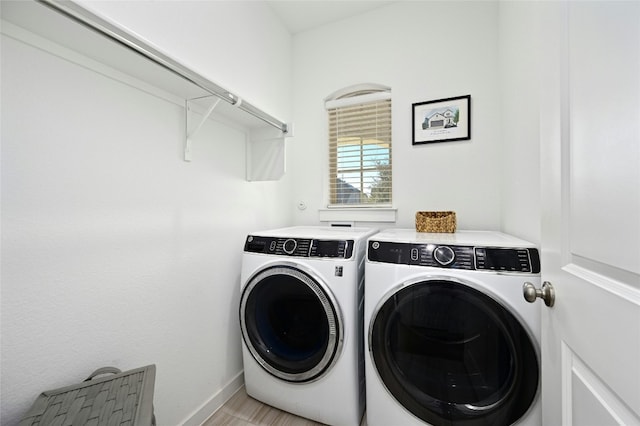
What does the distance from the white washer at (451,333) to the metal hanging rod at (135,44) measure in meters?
1.02

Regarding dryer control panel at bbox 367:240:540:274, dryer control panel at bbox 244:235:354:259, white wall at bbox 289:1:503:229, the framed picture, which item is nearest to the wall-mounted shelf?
dryer control panel at bbox 244:235:354:259

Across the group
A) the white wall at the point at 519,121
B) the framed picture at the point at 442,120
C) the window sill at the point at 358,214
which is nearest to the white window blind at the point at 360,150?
the window sill at the point at 358,214

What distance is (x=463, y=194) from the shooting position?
1.81 metres

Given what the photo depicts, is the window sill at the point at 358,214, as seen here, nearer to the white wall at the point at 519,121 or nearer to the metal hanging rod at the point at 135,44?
the white wall at the point at 519,121

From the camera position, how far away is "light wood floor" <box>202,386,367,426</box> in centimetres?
138

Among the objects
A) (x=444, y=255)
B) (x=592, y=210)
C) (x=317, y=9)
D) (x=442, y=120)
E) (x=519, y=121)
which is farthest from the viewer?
(x=317, y=9)

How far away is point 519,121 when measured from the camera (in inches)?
54.4

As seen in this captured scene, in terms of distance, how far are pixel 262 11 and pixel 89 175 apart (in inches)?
67.7

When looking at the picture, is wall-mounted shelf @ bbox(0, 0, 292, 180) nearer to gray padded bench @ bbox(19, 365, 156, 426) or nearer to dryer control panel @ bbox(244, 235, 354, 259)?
dryer control panel @ bbox(244, 235, 354, 259)

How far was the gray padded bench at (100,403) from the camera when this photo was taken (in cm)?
67

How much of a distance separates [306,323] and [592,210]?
1.26 meters

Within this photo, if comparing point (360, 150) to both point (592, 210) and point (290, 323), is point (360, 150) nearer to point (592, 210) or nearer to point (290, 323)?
point (290, 323)

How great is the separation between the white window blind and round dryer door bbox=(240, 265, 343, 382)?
101 cm

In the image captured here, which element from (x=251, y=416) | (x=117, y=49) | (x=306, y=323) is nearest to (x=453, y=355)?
(x=306, y=323)
